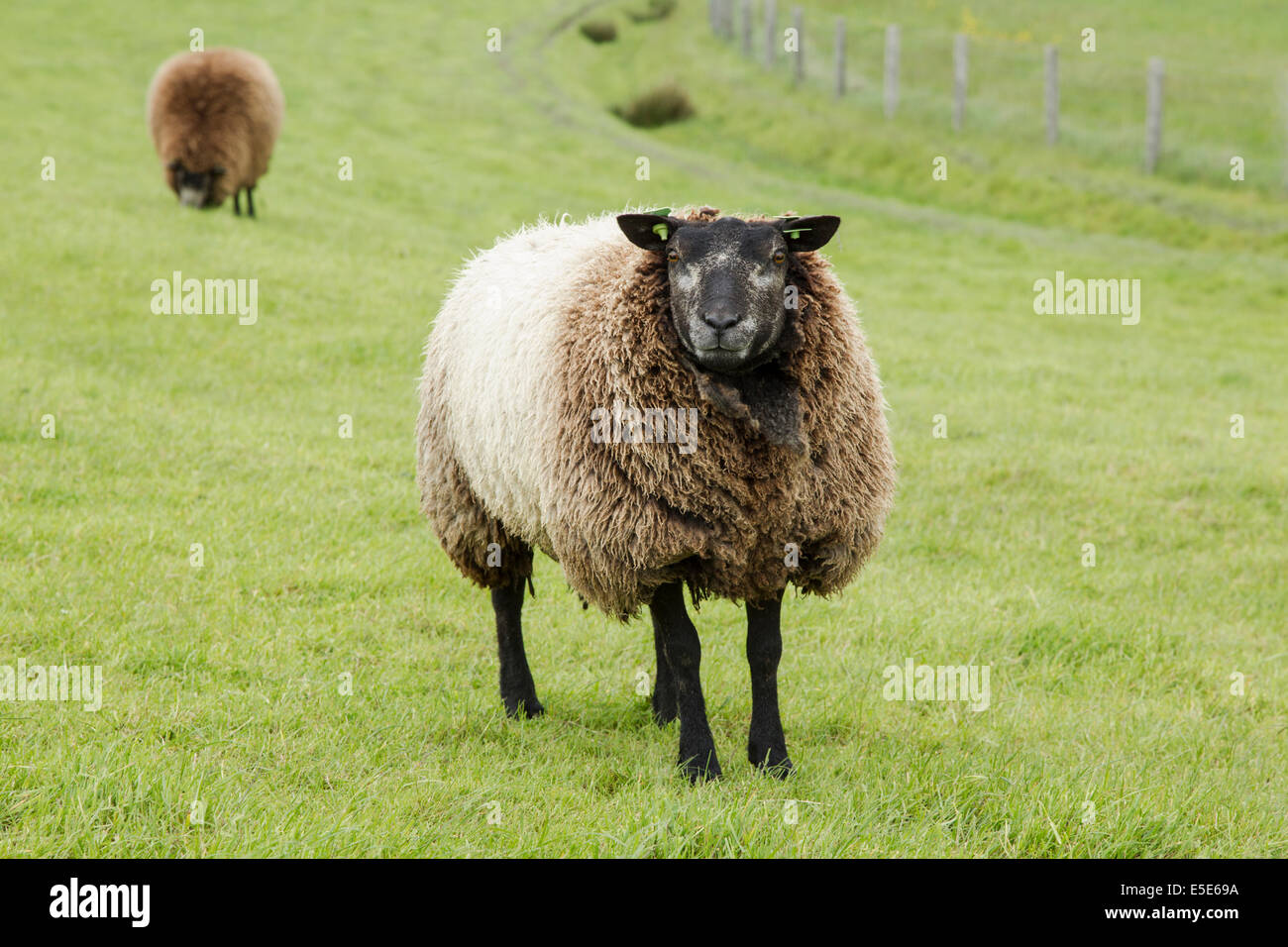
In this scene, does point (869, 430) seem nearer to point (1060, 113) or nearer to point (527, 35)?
point (1060, 113)

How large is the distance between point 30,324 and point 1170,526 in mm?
9925

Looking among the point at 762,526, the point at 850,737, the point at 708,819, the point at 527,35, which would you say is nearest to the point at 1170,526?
the point at 850,737

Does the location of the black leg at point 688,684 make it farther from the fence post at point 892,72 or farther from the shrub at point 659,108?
the shrub at point 659,108

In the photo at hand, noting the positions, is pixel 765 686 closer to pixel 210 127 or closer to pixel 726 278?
pixel 726 278

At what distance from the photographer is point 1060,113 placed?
22609mm

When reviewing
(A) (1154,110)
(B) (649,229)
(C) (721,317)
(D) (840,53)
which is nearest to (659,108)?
(D) (840,53)

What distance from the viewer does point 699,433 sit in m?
4.71

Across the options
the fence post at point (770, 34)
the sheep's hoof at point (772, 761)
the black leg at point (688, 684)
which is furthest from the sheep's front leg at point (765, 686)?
the fence post at point (770, 34)

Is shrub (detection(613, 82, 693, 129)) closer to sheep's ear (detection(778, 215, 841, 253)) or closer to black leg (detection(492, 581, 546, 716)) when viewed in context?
black leg (detection(492, 581, 546, 716))

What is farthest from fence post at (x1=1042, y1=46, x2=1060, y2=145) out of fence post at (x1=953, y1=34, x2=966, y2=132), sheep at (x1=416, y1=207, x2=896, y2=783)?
sheep at (x1=416, y1=207, x2=896, y2=783)

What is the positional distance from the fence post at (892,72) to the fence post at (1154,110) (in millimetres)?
5707

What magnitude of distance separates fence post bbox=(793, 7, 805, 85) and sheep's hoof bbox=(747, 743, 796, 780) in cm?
2527

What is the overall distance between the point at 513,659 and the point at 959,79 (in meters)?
20.6

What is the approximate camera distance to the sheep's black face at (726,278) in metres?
4.51
